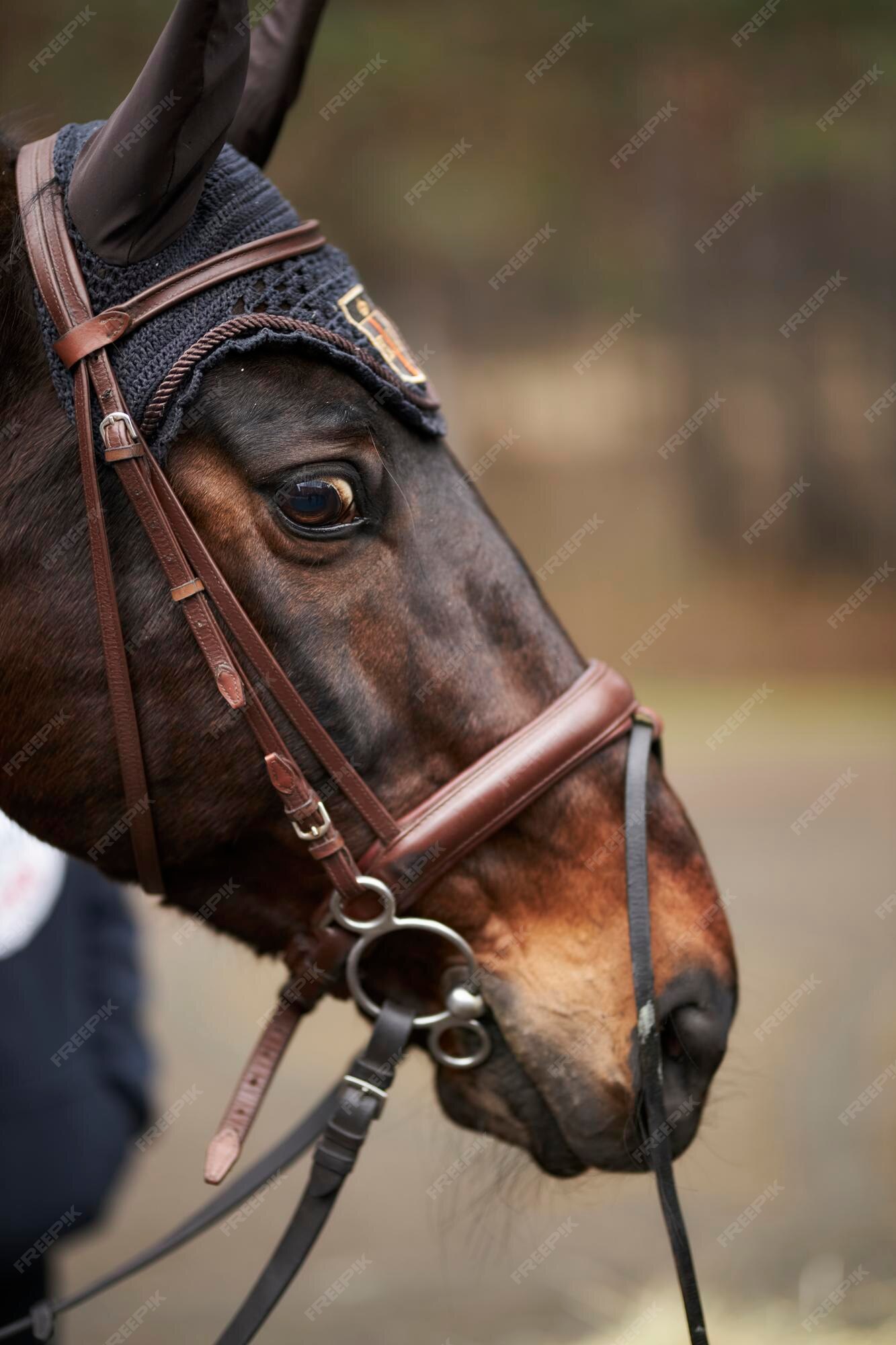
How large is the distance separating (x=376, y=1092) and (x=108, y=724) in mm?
582

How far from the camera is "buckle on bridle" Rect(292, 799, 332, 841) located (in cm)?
130

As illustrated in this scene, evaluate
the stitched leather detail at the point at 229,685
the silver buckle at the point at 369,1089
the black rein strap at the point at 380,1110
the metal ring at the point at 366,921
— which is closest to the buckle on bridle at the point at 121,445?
the stitched leather detail at the point at 229,685

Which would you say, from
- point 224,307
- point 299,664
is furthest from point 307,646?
point 224,307

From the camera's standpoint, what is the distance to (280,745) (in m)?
1.29

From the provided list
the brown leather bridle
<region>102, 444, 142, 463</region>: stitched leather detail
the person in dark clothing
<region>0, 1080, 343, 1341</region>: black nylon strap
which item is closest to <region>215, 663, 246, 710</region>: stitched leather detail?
the brown leather bridle

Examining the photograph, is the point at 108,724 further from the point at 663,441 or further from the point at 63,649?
the point at 663,441

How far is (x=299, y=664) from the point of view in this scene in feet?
4.24

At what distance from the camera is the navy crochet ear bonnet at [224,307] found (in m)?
1.23

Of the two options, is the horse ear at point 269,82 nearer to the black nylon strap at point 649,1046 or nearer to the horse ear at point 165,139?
the horse ear at point 165,139

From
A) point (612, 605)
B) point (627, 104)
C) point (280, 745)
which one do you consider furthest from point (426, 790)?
point (627, 104)

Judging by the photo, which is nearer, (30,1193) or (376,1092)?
(376,1092)

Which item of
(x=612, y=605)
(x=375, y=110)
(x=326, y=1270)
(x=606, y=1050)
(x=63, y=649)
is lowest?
(x=612, y=605)

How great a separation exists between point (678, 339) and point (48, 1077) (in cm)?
739

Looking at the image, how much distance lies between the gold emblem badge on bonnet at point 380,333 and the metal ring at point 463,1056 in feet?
2.66
